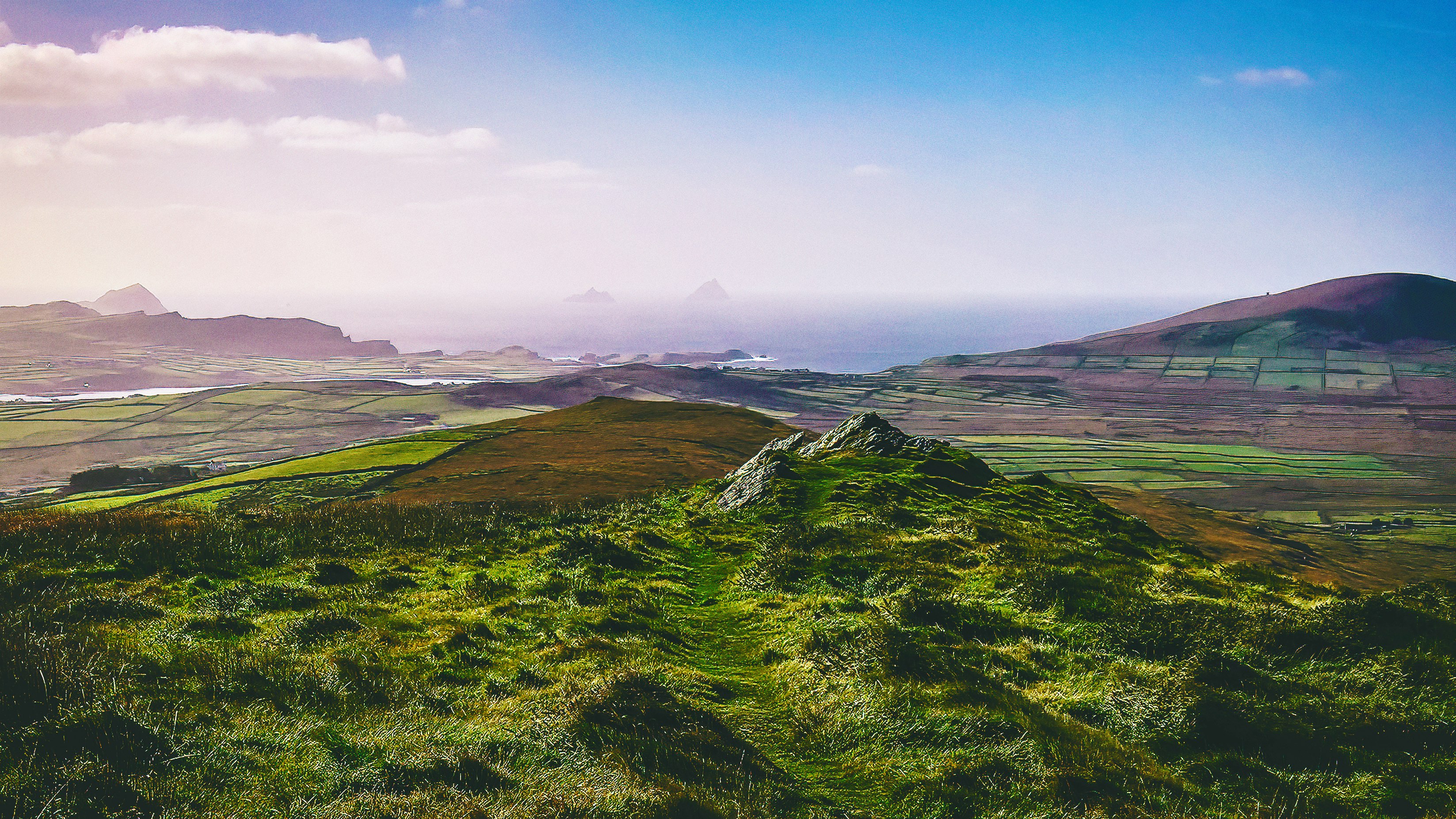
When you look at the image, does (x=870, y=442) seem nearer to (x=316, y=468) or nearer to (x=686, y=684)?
(x=686, y=684)

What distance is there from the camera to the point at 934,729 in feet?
33.4

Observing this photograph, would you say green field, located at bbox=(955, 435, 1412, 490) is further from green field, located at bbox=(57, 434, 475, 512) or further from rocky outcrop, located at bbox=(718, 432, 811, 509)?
rocky outcrop, located at bbox=(718, 432, 811, 509)

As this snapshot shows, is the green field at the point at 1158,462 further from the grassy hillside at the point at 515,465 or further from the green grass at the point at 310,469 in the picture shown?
the green grass at the point at 310,469

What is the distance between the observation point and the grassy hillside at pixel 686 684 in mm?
7586

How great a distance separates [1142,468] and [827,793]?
14816 centimetres

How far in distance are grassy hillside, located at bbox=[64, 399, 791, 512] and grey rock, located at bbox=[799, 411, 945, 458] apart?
18333 millimetres

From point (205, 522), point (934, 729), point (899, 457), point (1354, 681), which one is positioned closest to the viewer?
point (934, 729)

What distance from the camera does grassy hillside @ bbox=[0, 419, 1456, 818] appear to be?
759cm

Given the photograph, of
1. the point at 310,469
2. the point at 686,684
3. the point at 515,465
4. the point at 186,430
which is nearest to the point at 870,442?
the point at 686,684

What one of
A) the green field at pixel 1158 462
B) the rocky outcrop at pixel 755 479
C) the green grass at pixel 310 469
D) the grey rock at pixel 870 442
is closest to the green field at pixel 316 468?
the green grass at pixel 310 469

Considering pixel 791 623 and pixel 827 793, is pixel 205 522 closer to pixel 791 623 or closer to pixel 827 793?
pixel 791 623

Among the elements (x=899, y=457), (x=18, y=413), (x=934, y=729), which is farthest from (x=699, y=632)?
(x=18, y=413)

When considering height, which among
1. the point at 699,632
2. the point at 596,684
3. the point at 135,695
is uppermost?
the point at 135,695

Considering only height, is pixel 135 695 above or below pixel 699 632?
above
